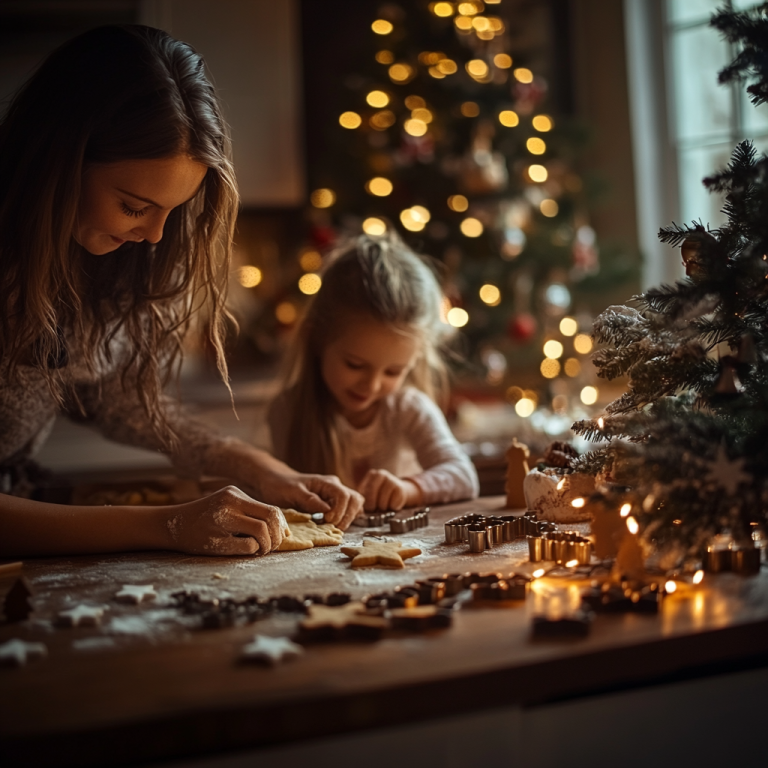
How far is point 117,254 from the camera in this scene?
1.47m

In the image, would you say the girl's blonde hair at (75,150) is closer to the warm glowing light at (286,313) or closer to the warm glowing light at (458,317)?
the warm glowing light at (458,317)

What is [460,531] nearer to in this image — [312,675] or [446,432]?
[312,675]

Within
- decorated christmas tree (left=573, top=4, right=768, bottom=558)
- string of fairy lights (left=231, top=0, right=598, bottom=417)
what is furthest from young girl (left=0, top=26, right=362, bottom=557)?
string of fairy lights (left=231, top=0, right=598, bottom=417)

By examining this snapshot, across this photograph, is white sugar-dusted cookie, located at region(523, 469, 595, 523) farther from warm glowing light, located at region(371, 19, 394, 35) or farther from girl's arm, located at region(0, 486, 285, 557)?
warm glowing light, located at region(371, 19, 394, 35)

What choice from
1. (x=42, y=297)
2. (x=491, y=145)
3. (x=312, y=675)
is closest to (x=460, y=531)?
(x=312, y=675)

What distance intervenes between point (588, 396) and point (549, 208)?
0.90 meters

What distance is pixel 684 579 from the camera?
0.99 meters

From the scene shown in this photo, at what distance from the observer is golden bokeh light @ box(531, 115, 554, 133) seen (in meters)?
3.59

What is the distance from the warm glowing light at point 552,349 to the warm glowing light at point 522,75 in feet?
3.78

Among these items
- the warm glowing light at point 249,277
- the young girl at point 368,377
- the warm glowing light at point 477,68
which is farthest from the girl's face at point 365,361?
the warm glowing light at point 249,277

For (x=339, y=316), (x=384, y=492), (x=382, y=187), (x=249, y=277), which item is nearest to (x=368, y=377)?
(x=339, y=316)

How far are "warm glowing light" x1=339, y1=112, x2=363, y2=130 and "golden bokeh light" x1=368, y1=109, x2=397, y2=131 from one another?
2.6 inches

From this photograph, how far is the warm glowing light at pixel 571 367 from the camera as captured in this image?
360 cm

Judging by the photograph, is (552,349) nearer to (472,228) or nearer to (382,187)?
(472,228)
